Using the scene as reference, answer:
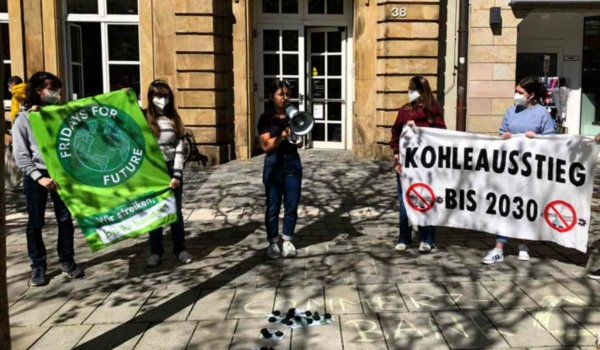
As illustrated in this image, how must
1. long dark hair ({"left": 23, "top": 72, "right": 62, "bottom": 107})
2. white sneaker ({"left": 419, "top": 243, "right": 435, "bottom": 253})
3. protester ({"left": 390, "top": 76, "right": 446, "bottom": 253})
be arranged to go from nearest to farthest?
1. long dark hair ({"left": 23, "top": 72, "right": 62, "bottom": 107})
2. protester ({"left": 390, "top": 76, "right": 446, "bottom": 253})
3. white sneaker ({"left": 419, "top": 243, "right": 435, "bottom": 253})

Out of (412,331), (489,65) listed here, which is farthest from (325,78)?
(412,331)

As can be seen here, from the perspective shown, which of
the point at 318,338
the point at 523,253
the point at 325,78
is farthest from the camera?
the point at 325,78

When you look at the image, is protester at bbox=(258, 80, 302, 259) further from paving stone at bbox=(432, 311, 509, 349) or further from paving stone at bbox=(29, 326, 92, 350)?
paving stone at bbox=(29, 326, 92, 350)

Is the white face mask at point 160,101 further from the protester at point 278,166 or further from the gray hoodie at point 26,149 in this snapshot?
the gray hoodie at point 26,149

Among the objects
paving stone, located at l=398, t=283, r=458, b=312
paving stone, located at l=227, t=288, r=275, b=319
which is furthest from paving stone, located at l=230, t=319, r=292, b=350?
paving stone, located at l=398, t=283, r=458, b=312

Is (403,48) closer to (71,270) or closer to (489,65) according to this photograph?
(489,65)

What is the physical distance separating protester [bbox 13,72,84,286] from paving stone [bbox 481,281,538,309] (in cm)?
362

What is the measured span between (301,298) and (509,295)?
64.9 inches

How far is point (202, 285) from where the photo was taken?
530 cm

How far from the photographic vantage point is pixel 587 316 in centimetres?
443

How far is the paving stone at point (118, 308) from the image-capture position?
14.9 ft

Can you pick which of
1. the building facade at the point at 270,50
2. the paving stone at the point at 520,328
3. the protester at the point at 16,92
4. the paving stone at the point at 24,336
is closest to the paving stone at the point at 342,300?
the paving stone at the point at 520,328

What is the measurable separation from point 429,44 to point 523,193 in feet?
24.3

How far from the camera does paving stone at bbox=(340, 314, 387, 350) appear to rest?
4.00 metres
